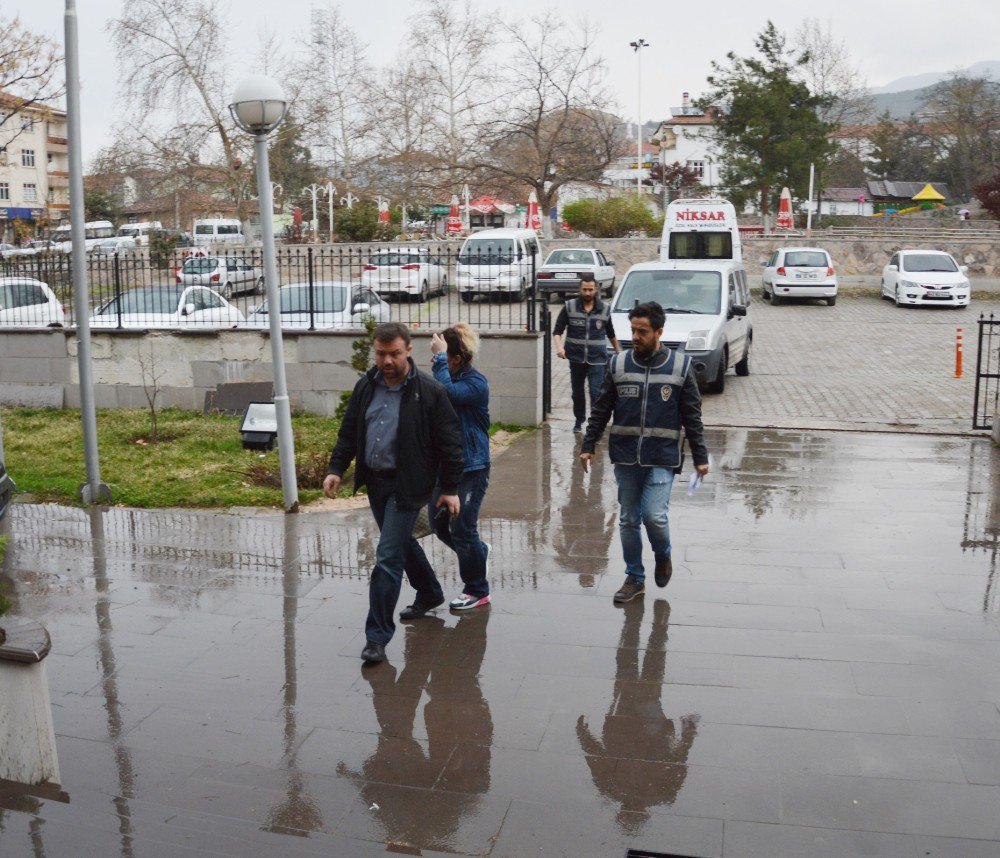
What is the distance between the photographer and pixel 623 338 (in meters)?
14.2

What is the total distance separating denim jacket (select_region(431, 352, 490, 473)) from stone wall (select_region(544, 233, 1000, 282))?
97.4ft

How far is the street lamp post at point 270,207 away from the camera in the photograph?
837cm

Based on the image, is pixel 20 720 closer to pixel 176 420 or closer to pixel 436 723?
pixel 436 723

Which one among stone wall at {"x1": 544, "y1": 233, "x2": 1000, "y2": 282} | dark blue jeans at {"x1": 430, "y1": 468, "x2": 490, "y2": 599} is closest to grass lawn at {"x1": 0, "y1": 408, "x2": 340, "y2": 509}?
dark blue jeans at {"x1": 430, "y1": 468, "x2": 490, "y2": 599}

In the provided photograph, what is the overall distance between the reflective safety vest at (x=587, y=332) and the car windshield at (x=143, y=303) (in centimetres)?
551

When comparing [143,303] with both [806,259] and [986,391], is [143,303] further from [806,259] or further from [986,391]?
[806,259]

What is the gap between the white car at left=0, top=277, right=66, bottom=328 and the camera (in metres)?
13.9

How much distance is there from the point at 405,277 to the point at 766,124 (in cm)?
3039

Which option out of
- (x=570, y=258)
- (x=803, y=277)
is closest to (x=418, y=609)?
(x=570, y=258)

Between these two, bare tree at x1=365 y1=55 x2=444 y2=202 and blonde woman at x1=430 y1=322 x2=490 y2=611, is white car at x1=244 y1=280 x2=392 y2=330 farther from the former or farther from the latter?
bare tree at x1=365 y1=55 x2=444 y2=202

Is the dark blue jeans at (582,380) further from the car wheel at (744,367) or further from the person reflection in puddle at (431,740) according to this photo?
the person reflection in puddle at (431,740)

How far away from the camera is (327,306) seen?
43.8ft

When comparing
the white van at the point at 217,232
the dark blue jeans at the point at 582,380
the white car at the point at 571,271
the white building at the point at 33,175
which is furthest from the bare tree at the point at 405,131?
the dark blue jeans at the point at 582,380

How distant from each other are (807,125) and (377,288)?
103ft
